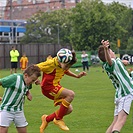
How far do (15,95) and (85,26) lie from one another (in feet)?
189

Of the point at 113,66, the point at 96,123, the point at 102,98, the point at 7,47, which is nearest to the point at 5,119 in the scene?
the point at 113,66

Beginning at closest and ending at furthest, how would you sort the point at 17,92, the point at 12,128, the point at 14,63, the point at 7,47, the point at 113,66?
the point at 17,92
the point at 113,66
the point at 12,128
the point at 14,63
the point at 7,47

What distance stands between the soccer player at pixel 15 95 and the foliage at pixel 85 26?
57.0 metres

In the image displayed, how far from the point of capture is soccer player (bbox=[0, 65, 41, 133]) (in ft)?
28.6

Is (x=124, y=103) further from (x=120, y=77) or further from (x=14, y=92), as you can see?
(x=14, y=92)

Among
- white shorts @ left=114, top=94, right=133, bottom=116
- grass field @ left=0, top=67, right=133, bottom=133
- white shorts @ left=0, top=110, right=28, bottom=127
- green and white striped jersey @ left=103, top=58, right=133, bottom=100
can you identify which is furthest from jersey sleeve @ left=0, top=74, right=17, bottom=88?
grass field @ left=0, top=67, right=133, bottom=133

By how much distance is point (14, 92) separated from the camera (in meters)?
8.79

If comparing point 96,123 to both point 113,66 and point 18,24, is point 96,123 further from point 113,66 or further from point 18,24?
point 18,24

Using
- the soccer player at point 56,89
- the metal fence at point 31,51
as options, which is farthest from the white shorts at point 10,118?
the metal fence at point 31,51

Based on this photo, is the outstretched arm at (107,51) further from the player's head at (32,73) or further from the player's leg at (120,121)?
the player's head at (32,73)

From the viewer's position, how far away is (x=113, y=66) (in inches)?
384

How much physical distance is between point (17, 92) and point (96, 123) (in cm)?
455

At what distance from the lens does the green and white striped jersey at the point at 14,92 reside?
8734mm

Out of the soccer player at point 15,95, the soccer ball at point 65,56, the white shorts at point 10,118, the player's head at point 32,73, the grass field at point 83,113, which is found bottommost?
the grass field at point 83,113
